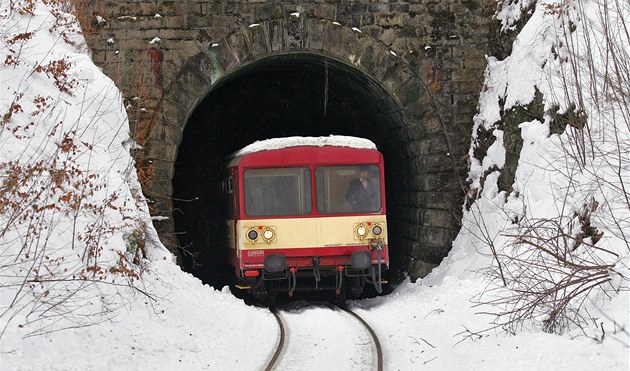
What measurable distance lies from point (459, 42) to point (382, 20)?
151cm

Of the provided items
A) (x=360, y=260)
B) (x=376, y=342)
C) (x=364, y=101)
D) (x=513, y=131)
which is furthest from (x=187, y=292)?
(x=364, y=101)

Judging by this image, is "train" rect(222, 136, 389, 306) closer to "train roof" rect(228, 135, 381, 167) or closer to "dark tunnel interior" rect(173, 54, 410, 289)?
"train roof" rect(228, 135, 381, 167)

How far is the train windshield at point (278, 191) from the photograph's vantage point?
12.4 m

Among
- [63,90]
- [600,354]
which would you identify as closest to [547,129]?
[600,354]

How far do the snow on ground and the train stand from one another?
858mm

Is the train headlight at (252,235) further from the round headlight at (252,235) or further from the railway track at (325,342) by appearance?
the railway track at (325,342)

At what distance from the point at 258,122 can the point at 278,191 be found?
9.23 meters

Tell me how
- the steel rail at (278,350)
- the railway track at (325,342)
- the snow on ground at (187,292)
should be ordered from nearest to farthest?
the snow on ground at (187,292) < the steel rail at (278,350) < the railway track at (325,342)

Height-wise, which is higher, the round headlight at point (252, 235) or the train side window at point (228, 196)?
the train side window at point (228, 196)

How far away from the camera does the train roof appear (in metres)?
12.4

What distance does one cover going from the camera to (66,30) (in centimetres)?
1268

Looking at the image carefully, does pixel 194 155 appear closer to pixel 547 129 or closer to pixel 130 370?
pixel 547 129

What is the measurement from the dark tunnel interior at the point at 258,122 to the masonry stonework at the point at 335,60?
71cm

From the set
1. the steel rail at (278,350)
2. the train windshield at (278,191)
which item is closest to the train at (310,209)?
the train windshield at (278,191)
